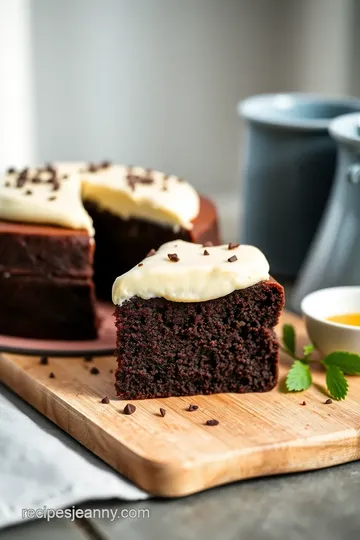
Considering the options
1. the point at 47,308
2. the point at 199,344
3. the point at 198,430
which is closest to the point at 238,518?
the point at 198,430

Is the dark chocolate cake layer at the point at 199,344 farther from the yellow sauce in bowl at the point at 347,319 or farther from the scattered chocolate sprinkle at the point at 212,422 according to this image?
the yellow sauce in bowl at the point at 347,319

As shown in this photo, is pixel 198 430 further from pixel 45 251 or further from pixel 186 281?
pixel 45 251

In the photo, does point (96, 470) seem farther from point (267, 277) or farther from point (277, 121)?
point (277, 121)

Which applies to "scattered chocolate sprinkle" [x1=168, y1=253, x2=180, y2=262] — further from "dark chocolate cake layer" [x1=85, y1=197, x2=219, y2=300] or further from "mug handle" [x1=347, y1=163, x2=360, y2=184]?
"mug handle" [x1=347, y1=163, x2=360, y2=184]

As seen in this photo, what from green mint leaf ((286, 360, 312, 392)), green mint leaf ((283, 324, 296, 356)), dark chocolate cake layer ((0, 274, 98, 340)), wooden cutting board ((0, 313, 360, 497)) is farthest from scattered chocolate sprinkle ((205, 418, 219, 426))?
dark chocolate cake layer ((0, 274, 98, 340))

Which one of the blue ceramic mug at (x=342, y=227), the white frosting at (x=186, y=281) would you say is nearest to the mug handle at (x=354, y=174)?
the blue ceramic mug at (x=342, y=227)

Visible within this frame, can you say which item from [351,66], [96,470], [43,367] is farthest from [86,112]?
[96,470]
